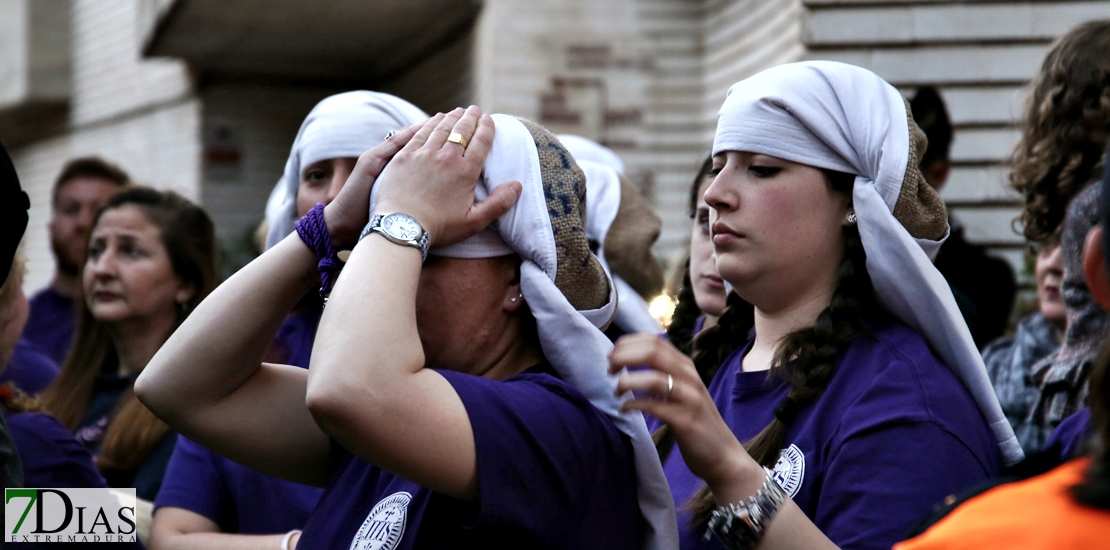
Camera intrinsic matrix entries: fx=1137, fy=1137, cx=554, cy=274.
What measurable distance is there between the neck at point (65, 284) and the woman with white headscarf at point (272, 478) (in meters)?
2.63

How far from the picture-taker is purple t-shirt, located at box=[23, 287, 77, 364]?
5594mm

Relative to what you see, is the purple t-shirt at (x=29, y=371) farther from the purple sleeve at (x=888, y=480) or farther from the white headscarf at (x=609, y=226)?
the purple sleeve at (x=888, y=480)

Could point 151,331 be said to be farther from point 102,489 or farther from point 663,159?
point 663,159

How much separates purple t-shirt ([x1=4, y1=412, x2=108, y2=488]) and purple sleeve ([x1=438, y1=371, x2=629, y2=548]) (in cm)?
144

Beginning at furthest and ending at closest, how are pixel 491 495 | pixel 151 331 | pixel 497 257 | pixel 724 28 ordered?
pixel 724 28 < pixel 151 331 < pixel 497 257 < pixel 491 495

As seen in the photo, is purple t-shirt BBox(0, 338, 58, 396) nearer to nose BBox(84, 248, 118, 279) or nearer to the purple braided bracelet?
nose BBox(84, 248, 118, 279)

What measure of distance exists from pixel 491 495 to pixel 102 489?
1534 millimetres

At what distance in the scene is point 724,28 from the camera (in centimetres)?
697

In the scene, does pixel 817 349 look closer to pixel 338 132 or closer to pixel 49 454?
pixel 338 132

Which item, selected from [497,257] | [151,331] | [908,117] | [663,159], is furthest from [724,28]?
[497,257]

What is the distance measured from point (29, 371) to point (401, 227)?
2.80 metres

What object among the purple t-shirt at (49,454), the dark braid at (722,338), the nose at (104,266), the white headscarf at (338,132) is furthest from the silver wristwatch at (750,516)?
the nose at (104,266)

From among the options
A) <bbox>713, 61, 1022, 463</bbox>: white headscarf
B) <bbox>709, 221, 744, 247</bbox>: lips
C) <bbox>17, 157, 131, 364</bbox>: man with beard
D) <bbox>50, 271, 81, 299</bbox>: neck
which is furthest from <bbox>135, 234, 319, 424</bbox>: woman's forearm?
<bbox>50, 271, 81, 299</bbox>: neck

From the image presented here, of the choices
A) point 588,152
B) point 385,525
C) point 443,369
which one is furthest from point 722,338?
point 588,152
